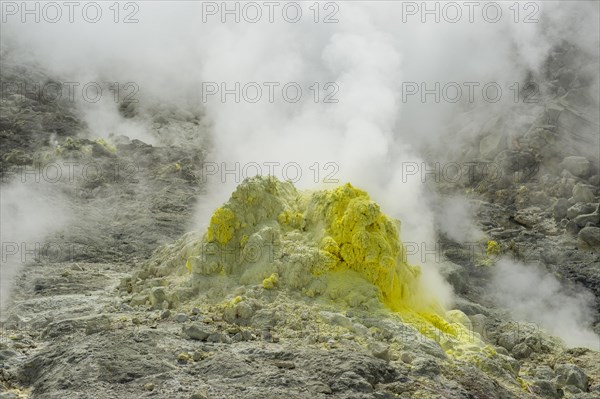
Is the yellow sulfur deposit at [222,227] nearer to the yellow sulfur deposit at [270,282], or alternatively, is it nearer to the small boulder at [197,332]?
the yellow sulfur deposit at [270,282]

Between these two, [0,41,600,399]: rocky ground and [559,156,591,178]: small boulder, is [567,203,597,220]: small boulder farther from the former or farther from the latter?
[559,156,591,178]: small boulder

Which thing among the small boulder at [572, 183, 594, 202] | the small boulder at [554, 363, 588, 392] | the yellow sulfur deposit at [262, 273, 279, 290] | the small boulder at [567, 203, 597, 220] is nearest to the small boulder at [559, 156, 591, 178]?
the small boulder at [572, 183, 594, 202]

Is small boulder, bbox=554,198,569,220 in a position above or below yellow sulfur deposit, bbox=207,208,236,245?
above

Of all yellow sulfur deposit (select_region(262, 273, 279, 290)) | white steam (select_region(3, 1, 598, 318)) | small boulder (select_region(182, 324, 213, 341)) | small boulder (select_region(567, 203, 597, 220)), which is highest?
white steam (select_region(3, 1, 598, 318))

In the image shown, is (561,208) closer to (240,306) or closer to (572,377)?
(572,377)

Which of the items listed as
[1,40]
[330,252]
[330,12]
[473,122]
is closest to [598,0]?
[473,122]

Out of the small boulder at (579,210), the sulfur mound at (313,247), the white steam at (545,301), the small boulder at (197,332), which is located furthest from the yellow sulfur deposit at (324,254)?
the small boulder at (579,210)
